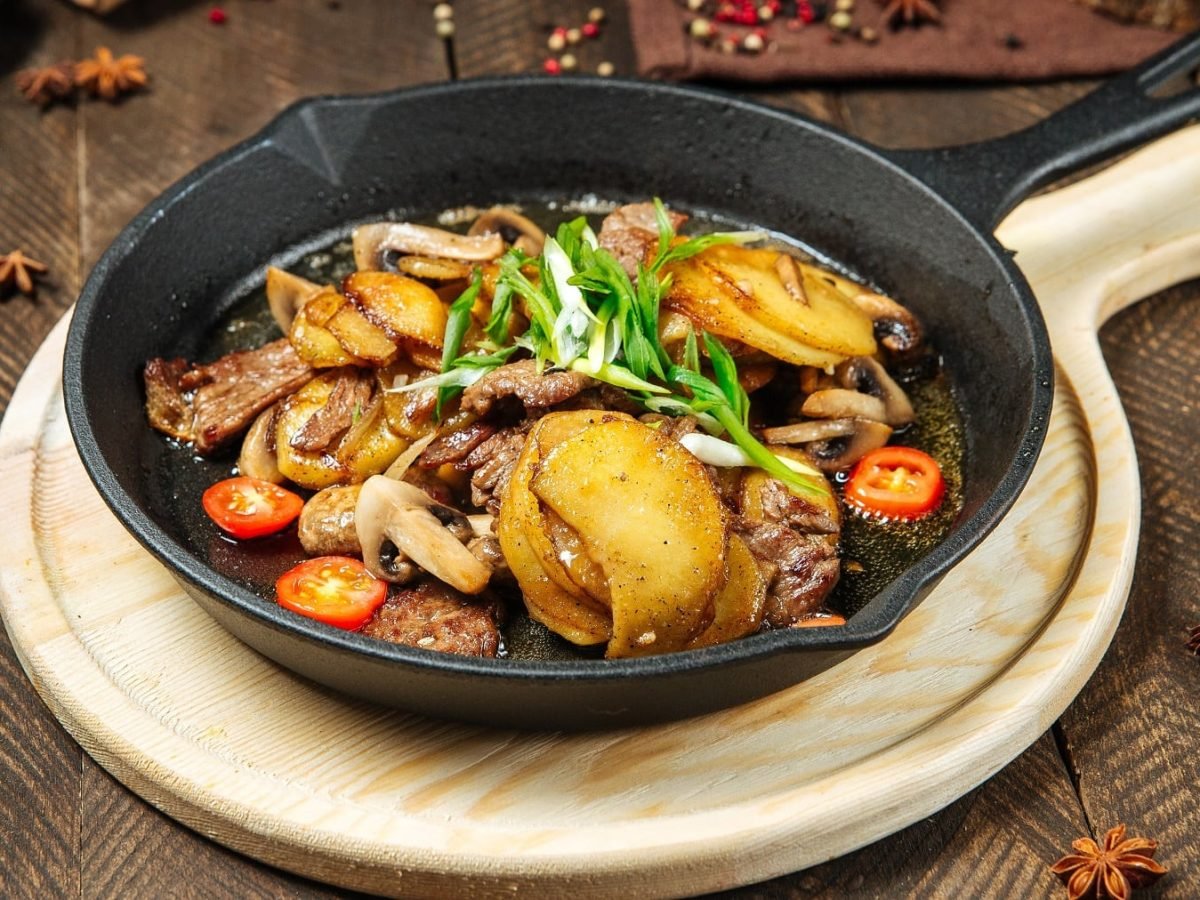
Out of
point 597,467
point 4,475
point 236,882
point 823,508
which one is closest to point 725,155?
point 823,508


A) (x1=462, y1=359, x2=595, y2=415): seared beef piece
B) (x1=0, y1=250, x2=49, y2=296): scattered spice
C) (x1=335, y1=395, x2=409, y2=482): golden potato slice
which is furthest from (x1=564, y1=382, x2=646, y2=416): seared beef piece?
(x1=0, y1=250, x2=49, y2=296): scattered spice

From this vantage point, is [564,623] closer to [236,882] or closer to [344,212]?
[236,882]

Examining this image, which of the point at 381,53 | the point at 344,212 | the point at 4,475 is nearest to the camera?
the point at 4,475

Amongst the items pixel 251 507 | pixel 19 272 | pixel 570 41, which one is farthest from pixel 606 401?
pixel 570 41

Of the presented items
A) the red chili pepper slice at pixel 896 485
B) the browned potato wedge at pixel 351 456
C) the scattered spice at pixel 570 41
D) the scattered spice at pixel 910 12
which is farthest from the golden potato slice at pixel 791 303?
the scattered spice at pixel 910 12

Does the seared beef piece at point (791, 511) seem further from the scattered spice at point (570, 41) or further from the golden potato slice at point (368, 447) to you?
the scattered spice at point (570, 41)
